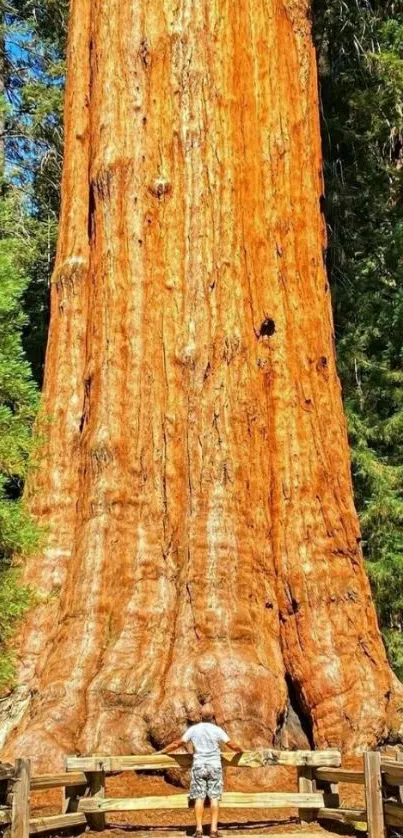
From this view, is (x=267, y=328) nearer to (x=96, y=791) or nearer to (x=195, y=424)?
(x=195, y=424)

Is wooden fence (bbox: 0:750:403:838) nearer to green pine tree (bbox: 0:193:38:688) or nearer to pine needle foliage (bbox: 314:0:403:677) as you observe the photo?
green pine tree (bbox: 0:193:38:688)

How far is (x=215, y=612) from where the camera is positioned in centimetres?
906

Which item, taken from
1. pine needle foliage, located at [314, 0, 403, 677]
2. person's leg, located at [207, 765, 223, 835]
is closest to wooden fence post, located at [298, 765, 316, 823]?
person's leg, located at [207, 765, 223, 835]

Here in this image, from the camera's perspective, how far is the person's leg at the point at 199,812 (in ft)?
24.1

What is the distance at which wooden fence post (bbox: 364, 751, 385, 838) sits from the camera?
24.1 ft

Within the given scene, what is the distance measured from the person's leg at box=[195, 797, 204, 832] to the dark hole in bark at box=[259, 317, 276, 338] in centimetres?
465

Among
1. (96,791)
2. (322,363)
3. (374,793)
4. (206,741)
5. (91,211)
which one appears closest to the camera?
(374,793)

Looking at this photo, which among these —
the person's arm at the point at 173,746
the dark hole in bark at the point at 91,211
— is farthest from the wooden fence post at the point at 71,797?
the dark hole in bark at the point at 91,211

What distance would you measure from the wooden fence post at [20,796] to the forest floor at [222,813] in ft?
2.89

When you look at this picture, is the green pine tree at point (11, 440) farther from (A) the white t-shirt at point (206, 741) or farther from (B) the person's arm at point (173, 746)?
(A) the white t-shirt at point (206, 741)

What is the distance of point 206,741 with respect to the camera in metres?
7.62

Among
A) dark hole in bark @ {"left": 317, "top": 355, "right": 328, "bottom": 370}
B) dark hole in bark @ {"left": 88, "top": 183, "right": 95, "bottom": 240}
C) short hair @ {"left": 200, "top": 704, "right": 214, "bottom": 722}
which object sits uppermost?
dark hole in bark @ {"left": 88, "top": 183, "right": 95, "bottom": 240}

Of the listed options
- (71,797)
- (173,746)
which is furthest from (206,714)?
(71,797)

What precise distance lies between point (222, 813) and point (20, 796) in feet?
6.12
